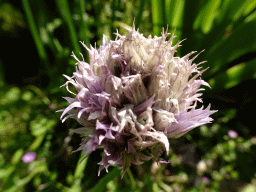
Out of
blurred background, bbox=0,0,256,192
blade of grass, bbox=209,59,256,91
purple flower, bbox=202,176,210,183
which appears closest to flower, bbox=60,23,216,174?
blurred background, bbox=0,0,256,192

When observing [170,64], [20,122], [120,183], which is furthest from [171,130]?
[20,122]

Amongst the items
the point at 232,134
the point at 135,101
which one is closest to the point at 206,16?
the point at 232,134

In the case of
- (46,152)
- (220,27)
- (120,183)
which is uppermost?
(220,27)

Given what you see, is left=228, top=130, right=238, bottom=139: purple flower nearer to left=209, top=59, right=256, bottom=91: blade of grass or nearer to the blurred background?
the blurred background

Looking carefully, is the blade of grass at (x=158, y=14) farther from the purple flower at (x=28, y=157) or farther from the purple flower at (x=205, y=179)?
the purple flower at (x=28, y=157)

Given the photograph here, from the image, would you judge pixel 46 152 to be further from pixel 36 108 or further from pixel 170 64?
pixel 170 64

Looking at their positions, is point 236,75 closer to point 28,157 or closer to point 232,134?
point 232,134

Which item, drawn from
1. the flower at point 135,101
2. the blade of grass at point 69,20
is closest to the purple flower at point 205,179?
the flower at point 135,101
